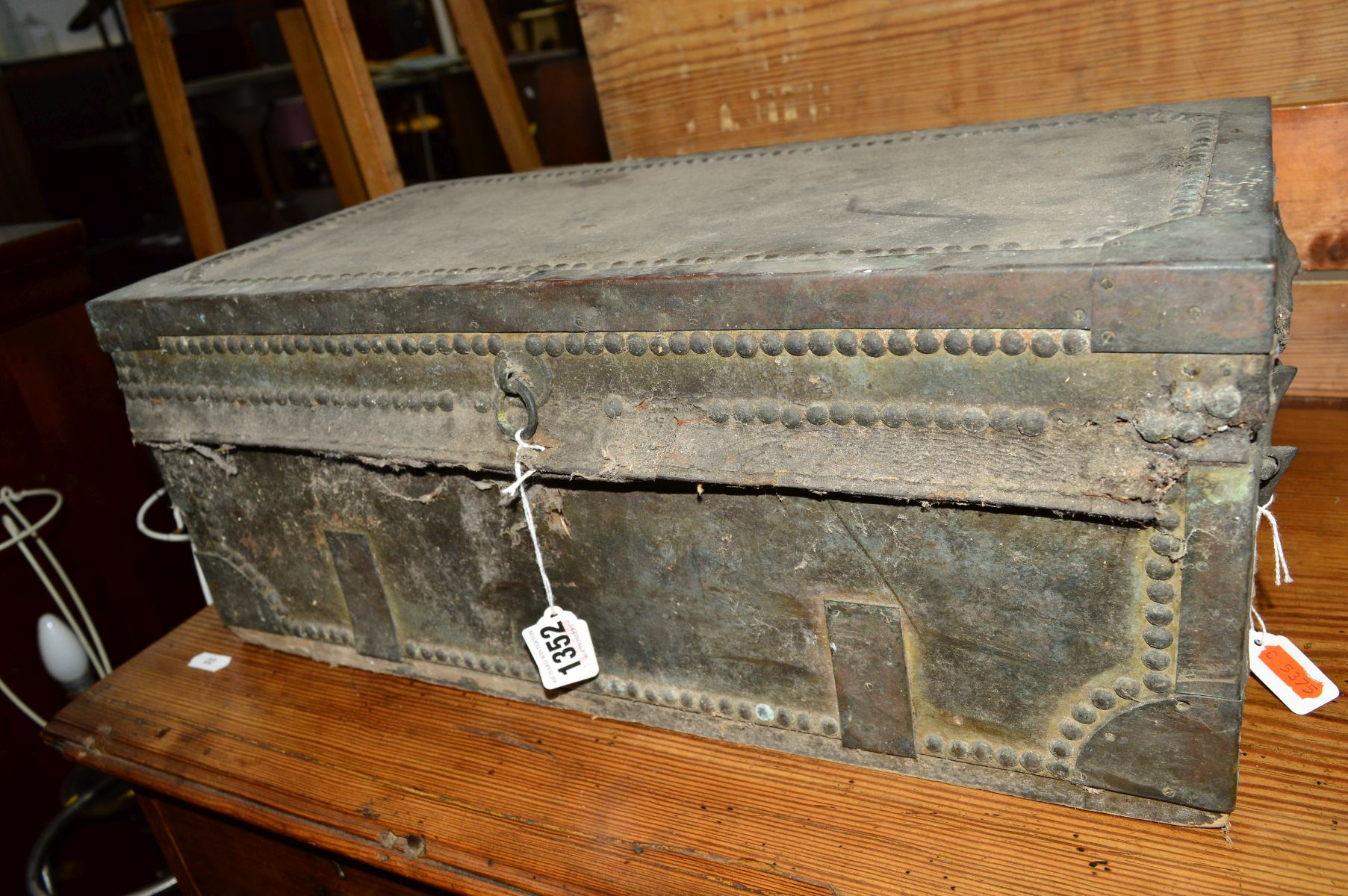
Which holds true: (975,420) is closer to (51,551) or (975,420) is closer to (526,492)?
(526,492)

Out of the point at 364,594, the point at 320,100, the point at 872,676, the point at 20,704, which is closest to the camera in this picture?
the point at 872,676

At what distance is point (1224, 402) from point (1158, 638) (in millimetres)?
232

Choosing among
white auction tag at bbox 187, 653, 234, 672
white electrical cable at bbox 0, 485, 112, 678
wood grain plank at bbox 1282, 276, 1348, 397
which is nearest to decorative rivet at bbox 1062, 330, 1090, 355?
Answer: wood grain plank at bbox 1282, 276, 1348, 397

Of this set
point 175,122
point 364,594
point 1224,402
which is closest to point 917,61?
point 1224,402

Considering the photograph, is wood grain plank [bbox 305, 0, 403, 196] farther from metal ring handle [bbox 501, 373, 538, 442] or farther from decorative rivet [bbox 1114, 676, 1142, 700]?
decorative rivet [bbox 1114, 676, 1142, 700]

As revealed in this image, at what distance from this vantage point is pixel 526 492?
110cm

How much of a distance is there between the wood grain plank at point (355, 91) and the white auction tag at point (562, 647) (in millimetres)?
1117

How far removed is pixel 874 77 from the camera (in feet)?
5.48

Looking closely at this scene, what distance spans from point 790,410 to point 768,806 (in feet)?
1.53

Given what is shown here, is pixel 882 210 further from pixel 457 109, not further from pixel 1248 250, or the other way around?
pixel 457 109

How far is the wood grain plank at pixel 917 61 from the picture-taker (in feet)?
4.69

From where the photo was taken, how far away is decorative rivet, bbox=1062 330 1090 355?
75cm

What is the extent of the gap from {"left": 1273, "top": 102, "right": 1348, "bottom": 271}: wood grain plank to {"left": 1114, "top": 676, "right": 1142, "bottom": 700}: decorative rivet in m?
0.93

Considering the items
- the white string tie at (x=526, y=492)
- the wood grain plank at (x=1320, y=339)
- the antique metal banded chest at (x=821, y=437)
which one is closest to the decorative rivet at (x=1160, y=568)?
the antique metal banded chest at (x=821, y=437)
